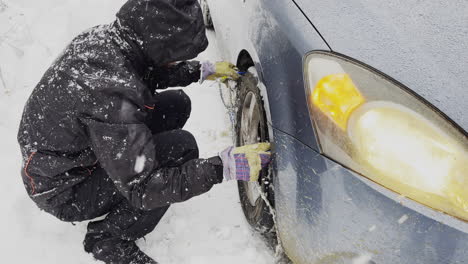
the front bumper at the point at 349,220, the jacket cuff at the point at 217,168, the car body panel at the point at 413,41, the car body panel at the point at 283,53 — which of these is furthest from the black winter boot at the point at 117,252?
the car body panel at the point at 413,41

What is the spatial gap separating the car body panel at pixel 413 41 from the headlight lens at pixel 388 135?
35 millimetres

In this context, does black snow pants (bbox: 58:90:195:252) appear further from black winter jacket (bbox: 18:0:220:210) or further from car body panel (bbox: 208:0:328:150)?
car body panel (bbox: 208:0:328:150)

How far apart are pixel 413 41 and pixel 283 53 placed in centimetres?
43

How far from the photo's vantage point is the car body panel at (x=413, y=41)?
3.32 ft

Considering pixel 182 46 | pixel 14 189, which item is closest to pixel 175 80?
pixel 182 46

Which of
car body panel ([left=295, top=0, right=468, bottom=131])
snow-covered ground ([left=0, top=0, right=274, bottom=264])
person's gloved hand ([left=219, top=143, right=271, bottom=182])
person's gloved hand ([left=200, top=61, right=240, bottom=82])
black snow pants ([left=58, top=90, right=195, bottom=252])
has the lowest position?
snow-covered ground ([left=0, top=0, right=274, bottom=264])

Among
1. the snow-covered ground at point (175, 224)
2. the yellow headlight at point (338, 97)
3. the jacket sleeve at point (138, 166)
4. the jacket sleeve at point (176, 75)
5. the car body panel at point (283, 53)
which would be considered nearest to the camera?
the yellow headlight at point (338, 97)

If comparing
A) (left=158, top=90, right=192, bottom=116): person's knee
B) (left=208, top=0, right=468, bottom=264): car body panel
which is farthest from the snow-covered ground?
(left=208, top=0, right=468, bottom=264): car body panel

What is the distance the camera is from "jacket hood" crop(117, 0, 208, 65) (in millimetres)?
1489

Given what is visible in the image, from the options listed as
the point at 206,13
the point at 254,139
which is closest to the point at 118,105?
the point at 254,139

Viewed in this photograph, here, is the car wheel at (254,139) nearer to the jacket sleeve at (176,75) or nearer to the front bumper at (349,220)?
the front bumper at (349,220)

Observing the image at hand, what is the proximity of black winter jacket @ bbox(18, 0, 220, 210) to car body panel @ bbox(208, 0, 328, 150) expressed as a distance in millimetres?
264

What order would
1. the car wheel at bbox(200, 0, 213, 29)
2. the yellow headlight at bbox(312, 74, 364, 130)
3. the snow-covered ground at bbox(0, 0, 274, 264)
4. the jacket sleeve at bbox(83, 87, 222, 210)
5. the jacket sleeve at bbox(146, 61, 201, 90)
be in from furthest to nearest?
the car wheel at bbox(200, 0, 213, 29) → the jacket sleeve at bbox(146, 61, 201, 90) → the snow-covered ground at bbox(0, 0, 274, 264) → the jacket sleeve at bbox(83, 87, 222, 210) → the yellow headlight at bbox(312, 74, 364, 130)

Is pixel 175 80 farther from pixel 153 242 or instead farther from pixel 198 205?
pixel 153 242
